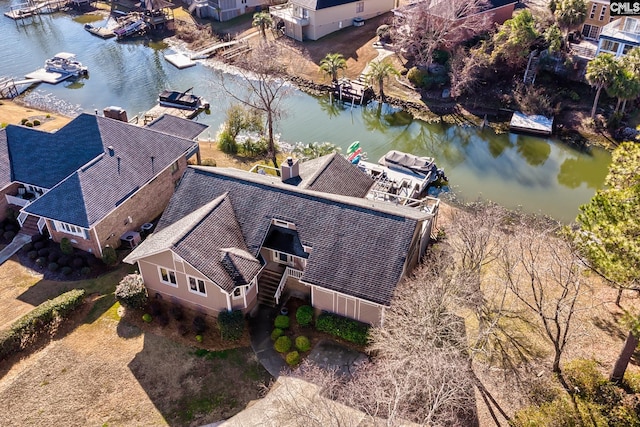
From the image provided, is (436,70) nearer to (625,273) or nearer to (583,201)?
(583,201)

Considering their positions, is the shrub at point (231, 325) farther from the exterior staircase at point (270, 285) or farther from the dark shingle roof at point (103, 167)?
the dark shingle roof at point (103, 167)

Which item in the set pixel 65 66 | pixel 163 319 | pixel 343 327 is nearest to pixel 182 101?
pixel 65 66

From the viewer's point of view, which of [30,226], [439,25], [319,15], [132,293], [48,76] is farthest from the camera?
[319,15]

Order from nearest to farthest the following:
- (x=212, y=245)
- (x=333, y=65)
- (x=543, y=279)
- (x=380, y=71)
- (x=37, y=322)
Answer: (x=212, y=245), (x=37, y=322), (x=543, y=279), (x=380, y=71), (x=333, y=65)

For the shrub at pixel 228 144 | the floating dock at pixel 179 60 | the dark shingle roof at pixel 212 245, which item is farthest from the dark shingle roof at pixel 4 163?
the floating dock at pixel 179 60

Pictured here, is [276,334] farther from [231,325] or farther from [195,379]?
[195,379]

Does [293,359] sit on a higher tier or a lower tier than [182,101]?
higher

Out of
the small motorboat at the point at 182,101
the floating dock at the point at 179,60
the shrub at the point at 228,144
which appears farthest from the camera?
the floating dock at the point at 179,60
